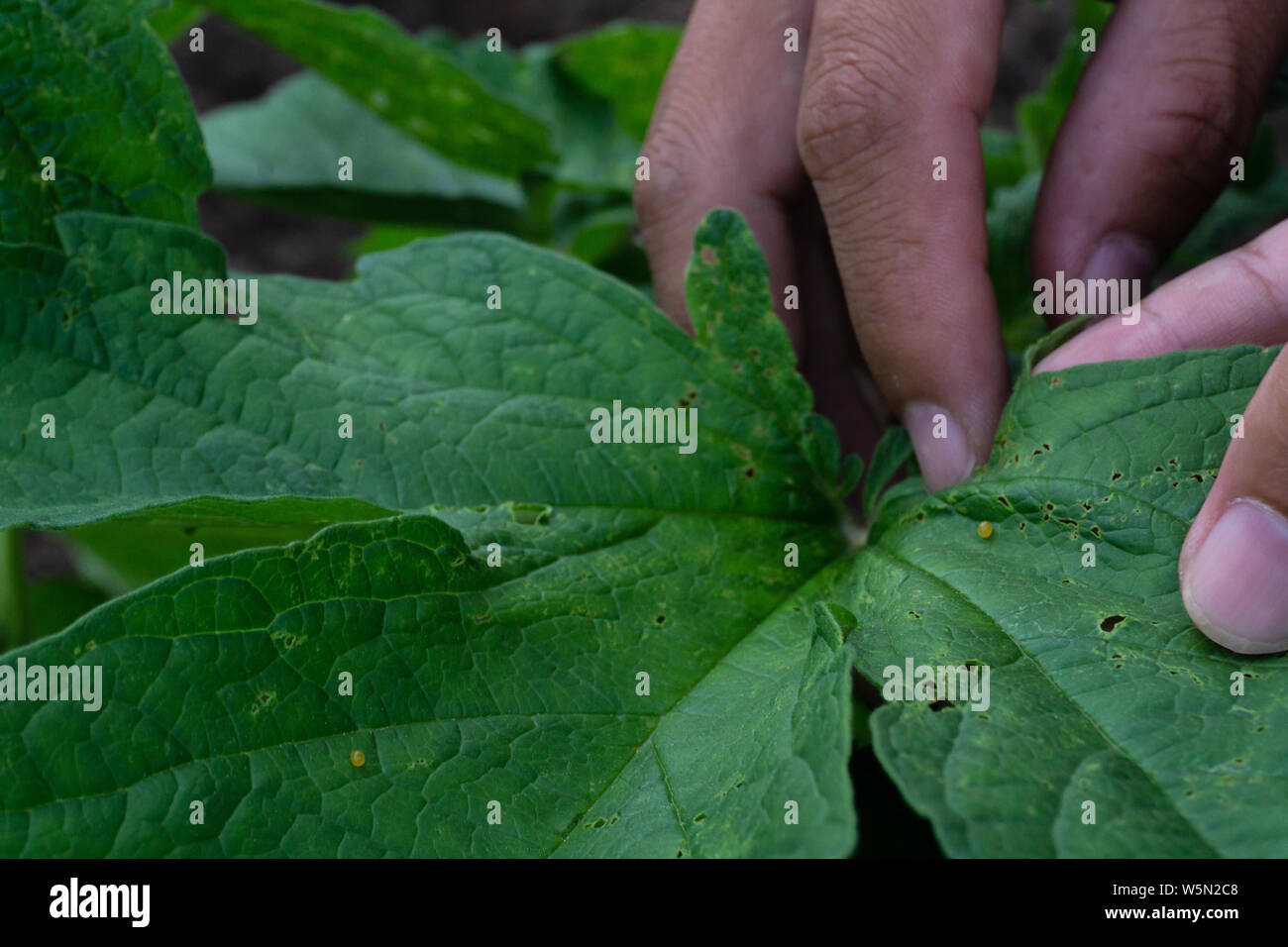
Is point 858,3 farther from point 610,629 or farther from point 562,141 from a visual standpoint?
point 562,141

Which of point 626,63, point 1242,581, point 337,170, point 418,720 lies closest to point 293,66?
point 337,170

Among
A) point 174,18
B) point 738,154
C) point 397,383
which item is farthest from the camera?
point 174,18

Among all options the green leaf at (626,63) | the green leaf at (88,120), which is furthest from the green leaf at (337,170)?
the green leaf at (88,120)

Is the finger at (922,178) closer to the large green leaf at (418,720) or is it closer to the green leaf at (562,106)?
the large green leaf at (418,720)

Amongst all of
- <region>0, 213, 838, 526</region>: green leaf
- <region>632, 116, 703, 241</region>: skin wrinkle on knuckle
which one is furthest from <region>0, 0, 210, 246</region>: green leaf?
<region>632, 116, 703, 241</region>: skin wrinkle on knuckle

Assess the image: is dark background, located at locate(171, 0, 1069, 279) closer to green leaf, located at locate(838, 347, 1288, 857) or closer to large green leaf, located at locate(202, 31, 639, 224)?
large green leaf, located at locate(202, 31, 639, 224)

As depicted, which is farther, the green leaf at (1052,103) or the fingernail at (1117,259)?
the green leaf at (1052,103)

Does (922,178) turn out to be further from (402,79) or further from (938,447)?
(402,79)
